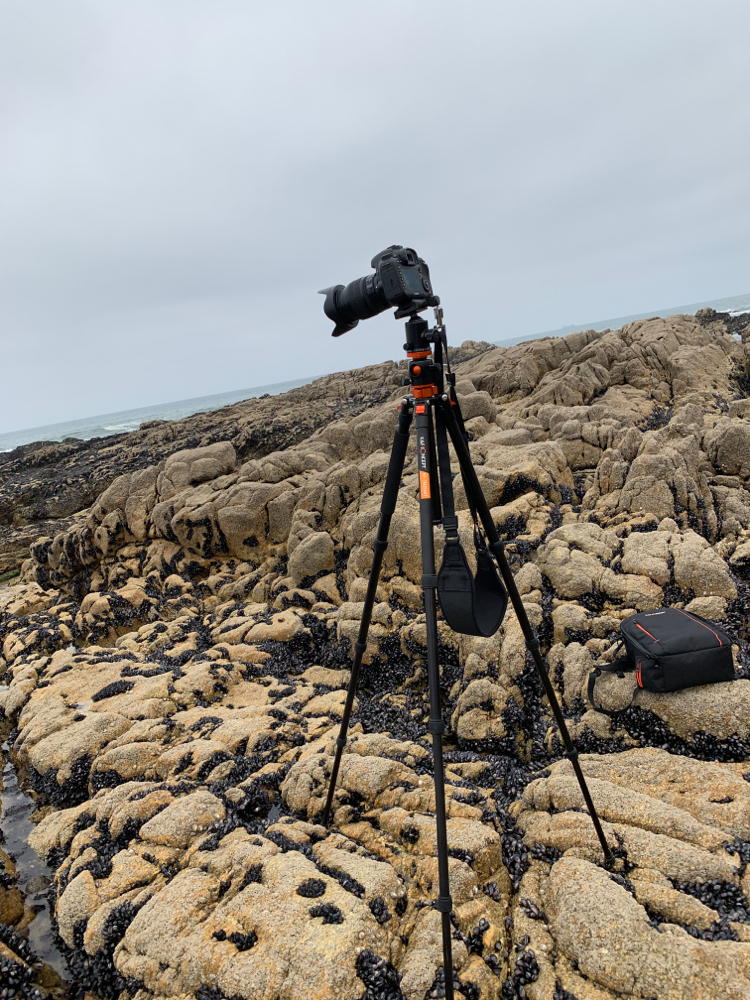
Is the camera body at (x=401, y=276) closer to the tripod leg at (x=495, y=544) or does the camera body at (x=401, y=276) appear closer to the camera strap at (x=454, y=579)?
the camera strap at (x=454, y=579)

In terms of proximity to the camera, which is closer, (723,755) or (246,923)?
(246,923)

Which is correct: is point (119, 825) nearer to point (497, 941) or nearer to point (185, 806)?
point (185, 806)

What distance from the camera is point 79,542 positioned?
13133mm

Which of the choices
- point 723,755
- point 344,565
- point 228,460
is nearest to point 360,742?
point 723,755

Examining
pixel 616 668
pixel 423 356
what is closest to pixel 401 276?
pixel 423 356

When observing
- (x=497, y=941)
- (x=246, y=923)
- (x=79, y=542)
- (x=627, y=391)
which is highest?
(x=627, y=391)

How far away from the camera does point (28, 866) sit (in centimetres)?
477

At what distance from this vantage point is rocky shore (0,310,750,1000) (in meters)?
2.98

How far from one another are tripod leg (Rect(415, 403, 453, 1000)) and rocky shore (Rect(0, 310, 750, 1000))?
966mm

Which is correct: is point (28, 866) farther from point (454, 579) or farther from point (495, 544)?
point (495, 544)

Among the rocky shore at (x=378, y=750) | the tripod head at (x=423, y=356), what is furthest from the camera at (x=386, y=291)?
the rocky shore at (x=378, y=750)

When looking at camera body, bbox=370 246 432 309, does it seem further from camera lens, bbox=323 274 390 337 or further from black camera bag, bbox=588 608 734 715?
black camera bag, bbox=588 608 734 715

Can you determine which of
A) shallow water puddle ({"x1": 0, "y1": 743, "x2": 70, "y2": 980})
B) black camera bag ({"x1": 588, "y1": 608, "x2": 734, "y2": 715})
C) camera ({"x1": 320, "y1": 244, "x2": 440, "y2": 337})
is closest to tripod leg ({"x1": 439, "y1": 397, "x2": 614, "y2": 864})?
camera ({"x1": 320, "y1": 244, "x2": 440, "y2": 337})

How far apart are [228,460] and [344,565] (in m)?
7.02
